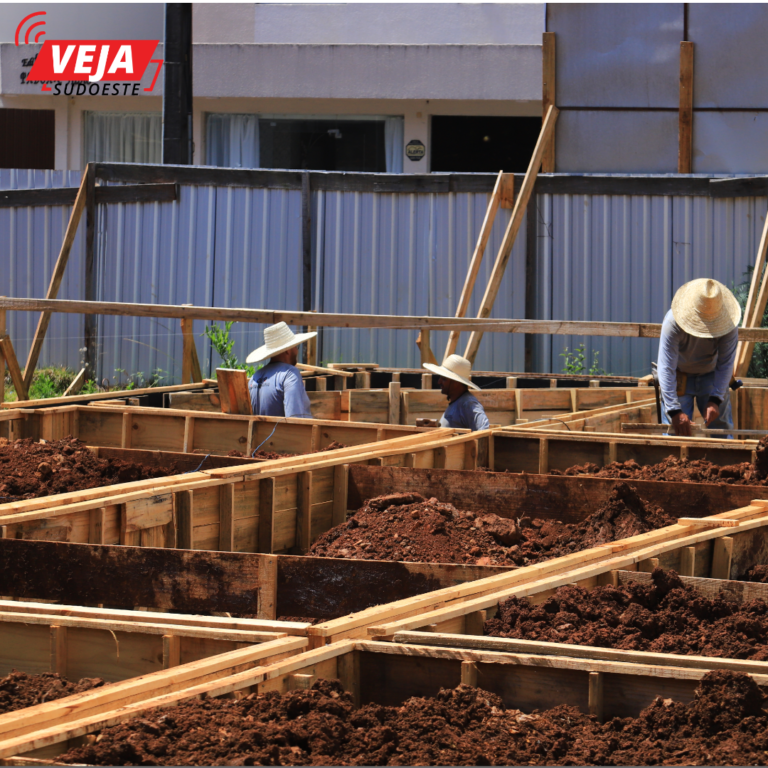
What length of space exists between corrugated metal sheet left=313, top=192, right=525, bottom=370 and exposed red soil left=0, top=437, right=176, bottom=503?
350 inches

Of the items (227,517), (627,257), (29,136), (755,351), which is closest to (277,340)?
(227,517)

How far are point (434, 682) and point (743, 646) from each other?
1.17m

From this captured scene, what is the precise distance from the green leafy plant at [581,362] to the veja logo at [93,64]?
35.7 feet

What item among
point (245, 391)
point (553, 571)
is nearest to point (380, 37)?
point (245, 391)

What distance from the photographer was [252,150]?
20.7m

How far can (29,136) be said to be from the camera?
2248 centimetres

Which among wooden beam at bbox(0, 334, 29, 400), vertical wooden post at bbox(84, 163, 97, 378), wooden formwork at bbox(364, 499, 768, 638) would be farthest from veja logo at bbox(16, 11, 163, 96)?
wooden formwork at bbox(364, 499, 768, 638)

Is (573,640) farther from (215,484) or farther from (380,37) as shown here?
(380,37)

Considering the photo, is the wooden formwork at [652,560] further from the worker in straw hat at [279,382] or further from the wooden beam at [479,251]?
the wooden beam at [479,251]

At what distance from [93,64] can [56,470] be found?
16.7m

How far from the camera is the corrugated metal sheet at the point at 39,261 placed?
16.6 meters

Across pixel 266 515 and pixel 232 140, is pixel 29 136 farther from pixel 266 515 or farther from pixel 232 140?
pixel 266 515

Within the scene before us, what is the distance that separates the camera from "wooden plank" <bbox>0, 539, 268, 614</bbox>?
423 cm

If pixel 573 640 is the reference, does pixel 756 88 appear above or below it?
above
